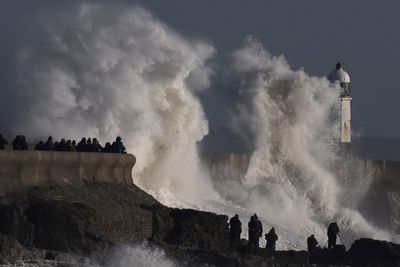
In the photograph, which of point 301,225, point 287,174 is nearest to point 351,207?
point 287,174

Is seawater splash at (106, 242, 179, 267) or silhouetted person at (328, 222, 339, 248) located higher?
silhouetted person at (328, 222, 339, 248)

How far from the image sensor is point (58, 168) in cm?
2259

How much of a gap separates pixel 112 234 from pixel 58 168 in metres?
1.23

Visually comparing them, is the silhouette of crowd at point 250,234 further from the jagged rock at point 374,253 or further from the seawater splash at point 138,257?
the seawater splash at point 138,257

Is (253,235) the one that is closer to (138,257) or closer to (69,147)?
(138,257)

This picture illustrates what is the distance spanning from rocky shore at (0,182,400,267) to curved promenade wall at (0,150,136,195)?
124 millimetres

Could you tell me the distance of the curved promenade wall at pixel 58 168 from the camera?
21.6 m

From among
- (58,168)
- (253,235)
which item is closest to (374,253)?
(253,235)

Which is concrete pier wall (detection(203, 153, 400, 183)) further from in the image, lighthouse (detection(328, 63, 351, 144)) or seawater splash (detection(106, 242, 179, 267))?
seawater splash (detection(106, 242, 179, 267))

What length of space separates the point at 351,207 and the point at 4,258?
17.1m

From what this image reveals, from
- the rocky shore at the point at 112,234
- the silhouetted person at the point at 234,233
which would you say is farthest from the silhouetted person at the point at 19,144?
the silhouetted person at the point at 234,233

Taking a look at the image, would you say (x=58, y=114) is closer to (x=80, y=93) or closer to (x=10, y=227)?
(x=80, y=93)

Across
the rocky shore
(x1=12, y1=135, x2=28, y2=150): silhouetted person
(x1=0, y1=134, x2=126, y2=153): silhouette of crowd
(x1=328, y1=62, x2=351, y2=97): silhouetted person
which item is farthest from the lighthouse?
(x1=12, y1=135, x2=28, y2=150): silhouetted person

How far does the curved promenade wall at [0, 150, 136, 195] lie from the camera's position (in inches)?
851
